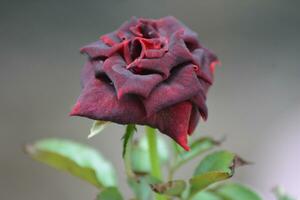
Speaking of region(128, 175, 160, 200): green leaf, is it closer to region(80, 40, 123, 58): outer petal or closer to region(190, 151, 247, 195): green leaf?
region(190, 151, 247, 195): green leaf

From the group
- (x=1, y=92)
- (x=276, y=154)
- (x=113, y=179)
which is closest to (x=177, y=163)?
(x=113, y=179)

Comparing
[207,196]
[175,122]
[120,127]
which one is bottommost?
[120,127]

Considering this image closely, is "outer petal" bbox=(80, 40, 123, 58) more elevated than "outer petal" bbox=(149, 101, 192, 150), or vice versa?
"outer petal" bbox=(80, 40, 123, 58)

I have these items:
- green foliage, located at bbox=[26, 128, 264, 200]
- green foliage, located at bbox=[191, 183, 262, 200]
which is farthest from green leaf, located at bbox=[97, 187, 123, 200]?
green foliage, located at bbox=[191, 183, 262, 200]

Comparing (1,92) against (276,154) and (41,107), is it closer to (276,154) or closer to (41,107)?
(41,107)

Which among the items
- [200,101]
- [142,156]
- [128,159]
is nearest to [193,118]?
[200,101]

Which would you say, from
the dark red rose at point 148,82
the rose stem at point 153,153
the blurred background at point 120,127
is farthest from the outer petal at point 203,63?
the blurred background at point 120,127

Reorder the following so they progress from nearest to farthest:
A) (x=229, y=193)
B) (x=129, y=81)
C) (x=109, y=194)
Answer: (x=129, y=81) → (x=109, y=194) → (x=229, y=193)

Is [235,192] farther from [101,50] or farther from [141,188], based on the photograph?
[101,50]
